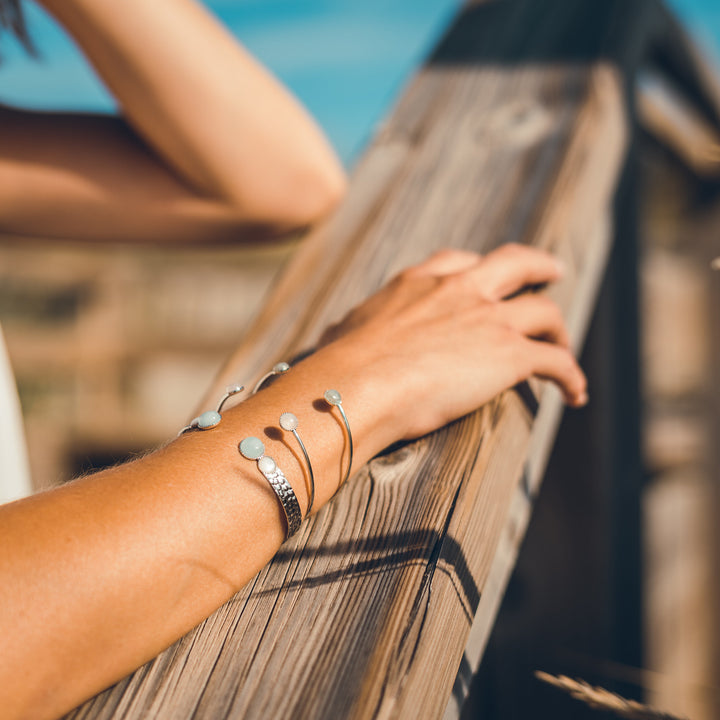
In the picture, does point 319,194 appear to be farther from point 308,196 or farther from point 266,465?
point 266,465

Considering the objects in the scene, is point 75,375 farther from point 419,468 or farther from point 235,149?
point 419,468

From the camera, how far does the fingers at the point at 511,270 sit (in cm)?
84

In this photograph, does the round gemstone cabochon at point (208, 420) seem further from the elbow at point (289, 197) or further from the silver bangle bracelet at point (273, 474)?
the elbow at point (289, 197)

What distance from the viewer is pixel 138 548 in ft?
1.78

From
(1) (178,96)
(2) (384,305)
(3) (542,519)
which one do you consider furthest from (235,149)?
(3) (542,519)

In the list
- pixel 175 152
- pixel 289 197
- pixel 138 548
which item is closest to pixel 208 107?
pixel 175 152

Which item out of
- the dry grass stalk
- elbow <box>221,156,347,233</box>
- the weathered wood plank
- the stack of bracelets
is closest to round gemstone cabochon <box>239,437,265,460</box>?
the stack of bracelets

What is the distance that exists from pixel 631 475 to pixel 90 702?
1.33m

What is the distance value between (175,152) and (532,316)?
71 centimetres

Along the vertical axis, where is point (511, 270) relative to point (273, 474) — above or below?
above

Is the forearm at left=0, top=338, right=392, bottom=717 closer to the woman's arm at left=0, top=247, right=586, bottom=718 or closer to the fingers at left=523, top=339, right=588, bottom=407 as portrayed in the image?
the woman's arm at left=0, top=247, right=586, bottom=718

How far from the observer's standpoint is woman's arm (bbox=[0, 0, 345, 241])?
1.10m

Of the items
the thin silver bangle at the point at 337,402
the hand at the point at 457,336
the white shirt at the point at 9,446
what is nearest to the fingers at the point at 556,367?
→ the hand at the point at 457,336

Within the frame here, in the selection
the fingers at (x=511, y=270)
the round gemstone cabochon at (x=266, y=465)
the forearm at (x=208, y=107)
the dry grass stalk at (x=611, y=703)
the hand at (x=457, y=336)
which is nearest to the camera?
the dry grass stalk at (x=611, y=703)
